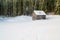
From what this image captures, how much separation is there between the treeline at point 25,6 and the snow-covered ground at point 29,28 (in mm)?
64

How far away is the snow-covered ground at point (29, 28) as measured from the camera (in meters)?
1.09

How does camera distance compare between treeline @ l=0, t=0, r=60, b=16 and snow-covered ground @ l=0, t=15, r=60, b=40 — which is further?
treeline @ l=0, t=0, r=60, b=16

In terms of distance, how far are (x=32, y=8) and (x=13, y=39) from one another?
0.43m

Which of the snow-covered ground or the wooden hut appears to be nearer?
the snow-covered ground

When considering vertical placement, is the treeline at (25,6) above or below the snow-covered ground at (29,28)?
above

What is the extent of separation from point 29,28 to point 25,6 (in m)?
0.28

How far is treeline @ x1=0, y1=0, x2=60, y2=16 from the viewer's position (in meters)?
1.28

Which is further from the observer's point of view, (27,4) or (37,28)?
(27,4)

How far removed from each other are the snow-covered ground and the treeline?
0.06 meters

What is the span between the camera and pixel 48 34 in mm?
1133

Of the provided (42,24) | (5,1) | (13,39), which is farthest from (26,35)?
(5,1)

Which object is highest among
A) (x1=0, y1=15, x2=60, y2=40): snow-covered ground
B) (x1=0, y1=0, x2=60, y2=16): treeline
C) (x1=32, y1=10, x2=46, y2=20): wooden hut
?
(x1=0, y1=0, x2=60, y2=16): treeline

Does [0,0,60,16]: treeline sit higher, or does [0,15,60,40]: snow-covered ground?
[0,0,60,16]: treeline

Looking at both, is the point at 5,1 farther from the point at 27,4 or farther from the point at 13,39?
the point at 13,39
